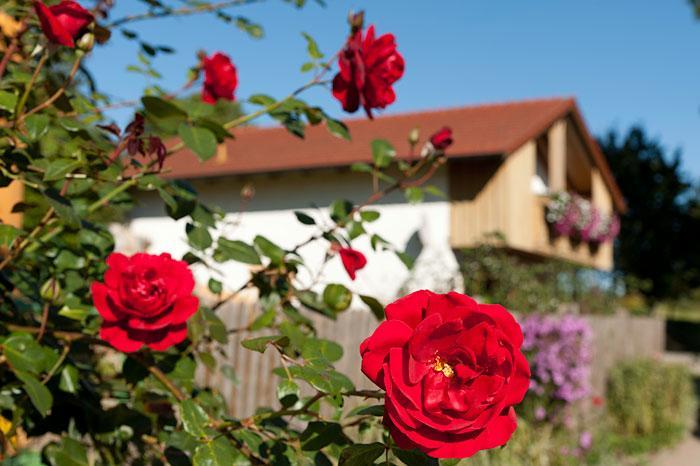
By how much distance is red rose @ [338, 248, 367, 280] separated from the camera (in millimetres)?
1839

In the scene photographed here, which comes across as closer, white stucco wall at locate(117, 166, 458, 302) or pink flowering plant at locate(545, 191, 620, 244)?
white stucco wall at locate(117, 166, 458, 302)

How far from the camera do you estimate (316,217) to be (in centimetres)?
1383

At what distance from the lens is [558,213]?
651 inches

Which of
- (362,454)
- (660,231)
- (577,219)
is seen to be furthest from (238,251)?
(660,231)

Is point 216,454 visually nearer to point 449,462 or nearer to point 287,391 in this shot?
point 287,391

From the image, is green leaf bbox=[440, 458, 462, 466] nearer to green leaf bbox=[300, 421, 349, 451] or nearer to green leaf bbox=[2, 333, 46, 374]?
green leaf bbox=[300, 421, 349, 451]

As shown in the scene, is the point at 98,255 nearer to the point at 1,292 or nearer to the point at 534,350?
the point at 1,292

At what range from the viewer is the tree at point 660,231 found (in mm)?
29625

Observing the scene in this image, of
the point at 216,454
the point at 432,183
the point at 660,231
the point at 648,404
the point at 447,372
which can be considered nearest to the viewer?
the point at 447,372

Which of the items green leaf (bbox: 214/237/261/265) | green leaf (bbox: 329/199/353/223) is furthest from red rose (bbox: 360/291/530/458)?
Result: green leaf (bbox: 329/199/353/223)

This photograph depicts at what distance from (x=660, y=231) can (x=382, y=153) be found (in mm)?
29849

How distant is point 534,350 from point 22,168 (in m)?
7.31

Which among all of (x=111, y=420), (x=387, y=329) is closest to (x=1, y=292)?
(x=111, y=420)

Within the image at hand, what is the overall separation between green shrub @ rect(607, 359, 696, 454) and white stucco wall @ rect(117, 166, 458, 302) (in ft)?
10.8
